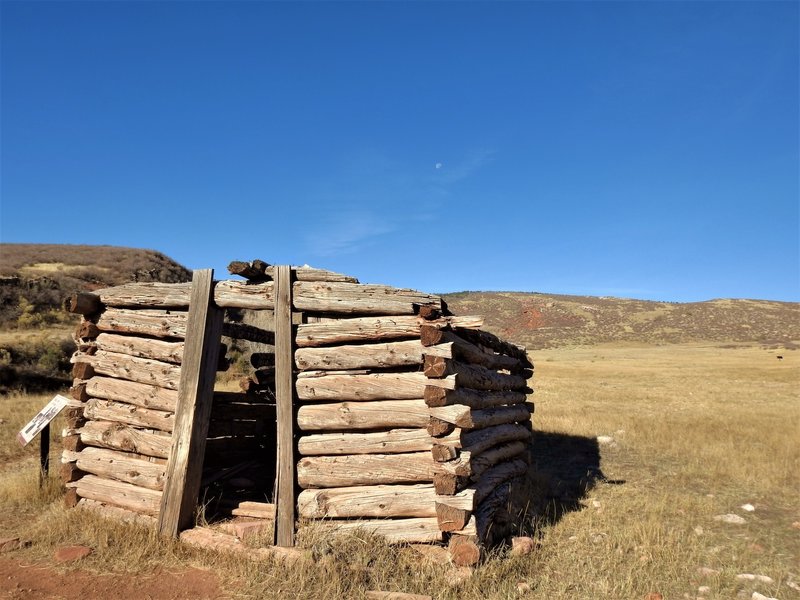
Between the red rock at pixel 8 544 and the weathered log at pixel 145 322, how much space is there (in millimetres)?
2577

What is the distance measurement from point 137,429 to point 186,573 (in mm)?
2212

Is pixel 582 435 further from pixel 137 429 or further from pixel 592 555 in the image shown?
pixel 137 429

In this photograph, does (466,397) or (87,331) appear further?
(87,331)

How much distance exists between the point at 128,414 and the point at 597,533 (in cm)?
592

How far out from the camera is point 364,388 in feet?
19.8

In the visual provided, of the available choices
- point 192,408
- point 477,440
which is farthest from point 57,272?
point 477,440

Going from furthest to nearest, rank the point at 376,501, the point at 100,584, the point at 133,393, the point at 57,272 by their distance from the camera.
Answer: the point at 57,272 < the point at 133,393 < the point at 376,501 < the point at 100,584

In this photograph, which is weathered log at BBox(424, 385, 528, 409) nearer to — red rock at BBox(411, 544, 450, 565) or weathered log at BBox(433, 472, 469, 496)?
weathered log at BBox(433, 472, 469, 496)

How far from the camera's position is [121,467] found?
6867 millimetres

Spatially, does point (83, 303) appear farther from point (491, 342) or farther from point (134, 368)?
point (491, 342)

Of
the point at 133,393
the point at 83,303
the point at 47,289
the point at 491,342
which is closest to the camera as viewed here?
the point at 133,393

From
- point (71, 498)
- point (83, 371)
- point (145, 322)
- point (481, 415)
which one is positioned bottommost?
point (71, 498)

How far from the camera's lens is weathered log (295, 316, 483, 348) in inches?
235

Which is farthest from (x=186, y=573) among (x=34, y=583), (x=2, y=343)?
(x=2, y=343)
